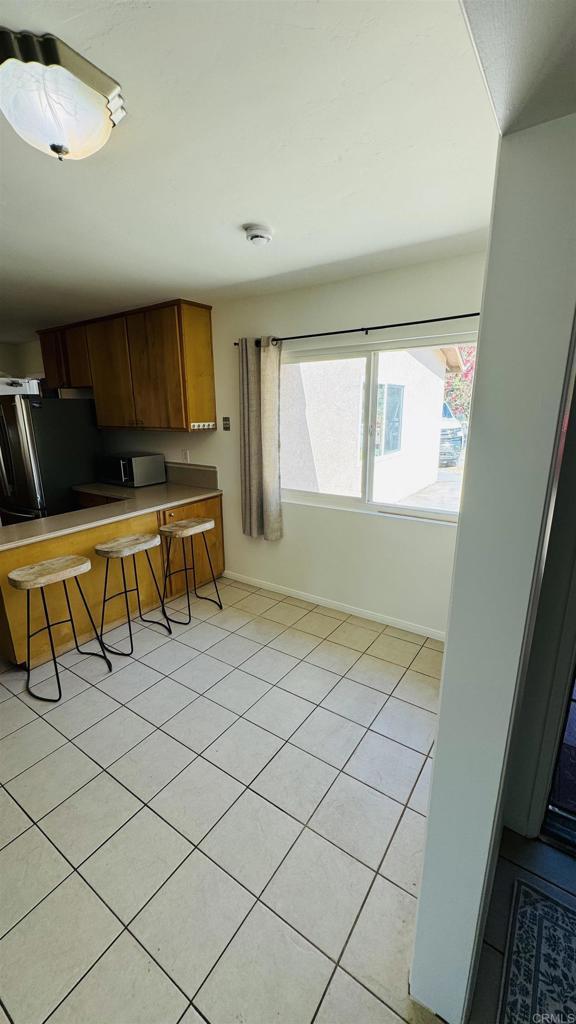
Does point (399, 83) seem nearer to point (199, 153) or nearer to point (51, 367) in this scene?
point (199, 153)

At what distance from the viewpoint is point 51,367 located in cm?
417

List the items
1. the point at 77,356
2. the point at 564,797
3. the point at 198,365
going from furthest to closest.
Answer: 1. the point at 77,356
2. the point at 198,365
3. the point at 564,797

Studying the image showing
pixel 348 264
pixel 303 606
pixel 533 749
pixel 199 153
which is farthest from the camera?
pixel 303 606

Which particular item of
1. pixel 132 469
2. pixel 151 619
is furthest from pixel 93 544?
pixel 132 469

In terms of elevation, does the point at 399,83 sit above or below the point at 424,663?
above

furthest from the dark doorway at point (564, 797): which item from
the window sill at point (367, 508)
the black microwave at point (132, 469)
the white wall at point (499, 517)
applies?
the black microwave at point (132, 469)

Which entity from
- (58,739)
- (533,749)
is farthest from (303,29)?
(58,739)

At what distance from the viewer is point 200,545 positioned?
11.7ft

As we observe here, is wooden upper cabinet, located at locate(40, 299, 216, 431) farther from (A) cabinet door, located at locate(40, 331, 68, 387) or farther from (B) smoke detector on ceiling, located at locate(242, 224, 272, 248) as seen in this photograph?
(B) smoke detector on ceiling, located at locate(242, 224, 272, 248)

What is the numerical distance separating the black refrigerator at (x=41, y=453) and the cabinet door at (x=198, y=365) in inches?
51.8

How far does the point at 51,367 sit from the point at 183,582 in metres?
2.77

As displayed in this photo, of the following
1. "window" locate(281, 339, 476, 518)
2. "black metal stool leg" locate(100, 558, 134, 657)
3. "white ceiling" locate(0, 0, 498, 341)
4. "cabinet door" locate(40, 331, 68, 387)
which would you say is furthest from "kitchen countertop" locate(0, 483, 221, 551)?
"white ceiling" locate(0, 0, 498, 341)

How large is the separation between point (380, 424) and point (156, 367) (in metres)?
1.96

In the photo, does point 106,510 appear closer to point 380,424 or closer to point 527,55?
point 380,424
